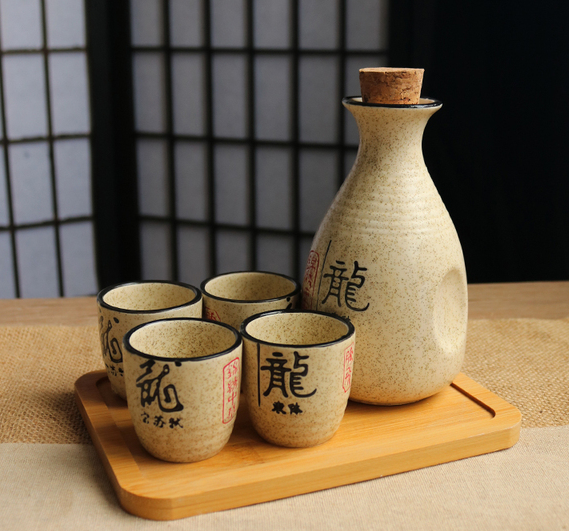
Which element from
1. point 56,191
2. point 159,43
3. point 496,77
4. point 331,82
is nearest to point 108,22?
point 159,43

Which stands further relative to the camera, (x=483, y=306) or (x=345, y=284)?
(x=483, y=306)

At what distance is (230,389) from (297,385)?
0.06 m

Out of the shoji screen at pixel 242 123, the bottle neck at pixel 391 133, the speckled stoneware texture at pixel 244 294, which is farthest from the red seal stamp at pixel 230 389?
the shoji screen at pixel 242 123

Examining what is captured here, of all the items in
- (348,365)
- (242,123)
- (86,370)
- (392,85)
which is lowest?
(86,370)

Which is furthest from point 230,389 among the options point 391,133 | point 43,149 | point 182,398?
point 43,149

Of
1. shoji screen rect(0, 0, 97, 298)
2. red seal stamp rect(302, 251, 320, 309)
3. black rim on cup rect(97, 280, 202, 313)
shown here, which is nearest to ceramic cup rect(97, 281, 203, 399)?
black rim on cup rect(97, 280, 202, 313)

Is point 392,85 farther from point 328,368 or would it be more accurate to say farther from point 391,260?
point 328,368

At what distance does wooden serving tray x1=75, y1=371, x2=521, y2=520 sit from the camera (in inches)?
22.9

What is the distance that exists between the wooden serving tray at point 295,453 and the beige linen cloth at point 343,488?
1cm

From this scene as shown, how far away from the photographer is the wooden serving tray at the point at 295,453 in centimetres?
58

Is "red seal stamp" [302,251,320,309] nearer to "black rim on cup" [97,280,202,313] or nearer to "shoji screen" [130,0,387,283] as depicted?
"black rim on cup" [97,280,202,313]

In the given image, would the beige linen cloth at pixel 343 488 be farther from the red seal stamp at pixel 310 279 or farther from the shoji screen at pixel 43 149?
the shoji screen at pixel 43 149

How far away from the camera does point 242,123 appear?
218cm

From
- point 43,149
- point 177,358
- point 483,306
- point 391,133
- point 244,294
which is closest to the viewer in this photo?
point 177,358
